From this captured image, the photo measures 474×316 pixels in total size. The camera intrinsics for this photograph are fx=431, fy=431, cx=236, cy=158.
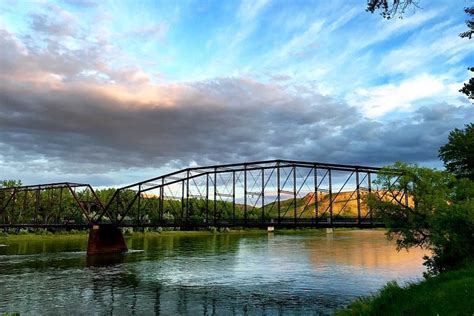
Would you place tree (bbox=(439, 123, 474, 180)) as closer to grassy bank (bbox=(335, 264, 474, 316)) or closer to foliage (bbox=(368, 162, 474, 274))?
foliage (bbox=(368, 162, 474, 274))

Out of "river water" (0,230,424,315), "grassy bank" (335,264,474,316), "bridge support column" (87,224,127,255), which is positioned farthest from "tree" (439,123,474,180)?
"bridge support column" (87,224,127,255)

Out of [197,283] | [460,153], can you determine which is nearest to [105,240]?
[197,283]

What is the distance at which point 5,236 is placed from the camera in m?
123

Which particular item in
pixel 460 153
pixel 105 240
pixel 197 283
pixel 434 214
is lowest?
pixel 197 283

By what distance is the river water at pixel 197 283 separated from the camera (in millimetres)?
34531

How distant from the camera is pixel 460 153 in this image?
4050cm

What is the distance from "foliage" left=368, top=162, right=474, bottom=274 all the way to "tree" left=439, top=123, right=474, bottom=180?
4428 millimetres

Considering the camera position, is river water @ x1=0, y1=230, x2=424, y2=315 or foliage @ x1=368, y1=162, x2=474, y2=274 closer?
foliage @ x1=368, y1=162, x2=474, y2=274

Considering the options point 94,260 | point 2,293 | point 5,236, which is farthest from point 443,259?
point 5,236

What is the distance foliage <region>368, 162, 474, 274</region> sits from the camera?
30119mm

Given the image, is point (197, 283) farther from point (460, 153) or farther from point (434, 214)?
point (460, 153)

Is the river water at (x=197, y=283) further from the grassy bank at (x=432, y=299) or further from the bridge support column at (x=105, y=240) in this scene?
the bridge support column at (x=105, y=240)

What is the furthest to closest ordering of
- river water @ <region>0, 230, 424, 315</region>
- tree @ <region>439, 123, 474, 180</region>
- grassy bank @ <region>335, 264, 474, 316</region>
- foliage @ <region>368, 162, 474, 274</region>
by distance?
tree @ <region>439, 123, 474, 180</region>
river water @ <region>0, 230, 424, 315</region>
foliage @ <region>368, 162, 474, 274</region>
grassy bank @ <region>335, 264, 474, 316</region>

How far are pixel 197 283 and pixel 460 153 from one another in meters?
29.4
